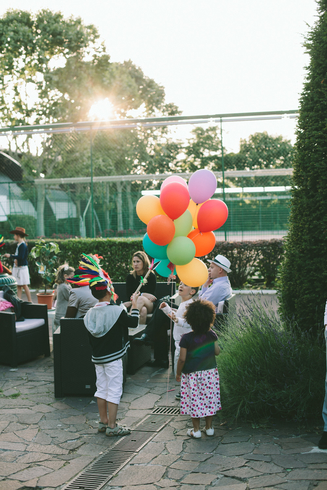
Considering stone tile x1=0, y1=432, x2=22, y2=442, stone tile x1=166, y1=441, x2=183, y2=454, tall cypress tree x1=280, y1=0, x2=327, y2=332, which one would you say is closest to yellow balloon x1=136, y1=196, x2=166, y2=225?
tall cypress tree x1=280, y1=0, x2=327, y2=332

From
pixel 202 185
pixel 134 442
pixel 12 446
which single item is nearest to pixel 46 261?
pixel 202 185

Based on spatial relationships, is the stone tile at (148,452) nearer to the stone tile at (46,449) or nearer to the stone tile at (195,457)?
the stone tile at (195,457)

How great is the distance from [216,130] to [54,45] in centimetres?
1333

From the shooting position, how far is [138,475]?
3279mm

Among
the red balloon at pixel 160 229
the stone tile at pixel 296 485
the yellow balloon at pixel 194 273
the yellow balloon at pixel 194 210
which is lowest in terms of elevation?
the stone tile at pixel 296 485

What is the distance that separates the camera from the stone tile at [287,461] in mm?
3305

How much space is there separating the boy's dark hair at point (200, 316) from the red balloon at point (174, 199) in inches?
43.8

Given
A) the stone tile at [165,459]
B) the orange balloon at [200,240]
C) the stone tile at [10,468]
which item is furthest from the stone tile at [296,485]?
the orange balloon at [200,240]

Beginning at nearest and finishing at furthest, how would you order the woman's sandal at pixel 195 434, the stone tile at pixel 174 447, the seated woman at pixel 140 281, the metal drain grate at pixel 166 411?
the stone tile at pixel 174 447 → the woman's sandal at pixel 195 434 → the metal drain grate at pixel 166 411 → the seated woman at pixel 140 281

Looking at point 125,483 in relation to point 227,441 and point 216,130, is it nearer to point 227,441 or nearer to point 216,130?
point 227,441

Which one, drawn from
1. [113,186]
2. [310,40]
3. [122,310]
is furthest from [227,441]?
[113,186]

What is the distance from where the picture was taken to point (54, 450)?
3.73m

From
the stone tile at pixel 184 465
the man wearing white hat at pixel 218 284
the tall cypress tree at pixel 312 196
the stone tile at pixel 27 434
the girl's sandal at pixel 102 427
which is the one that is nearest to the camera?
the stone tile at pixel 184 465

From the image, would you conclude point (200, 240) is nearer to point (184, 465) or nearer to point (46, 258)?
point (184, 465)
